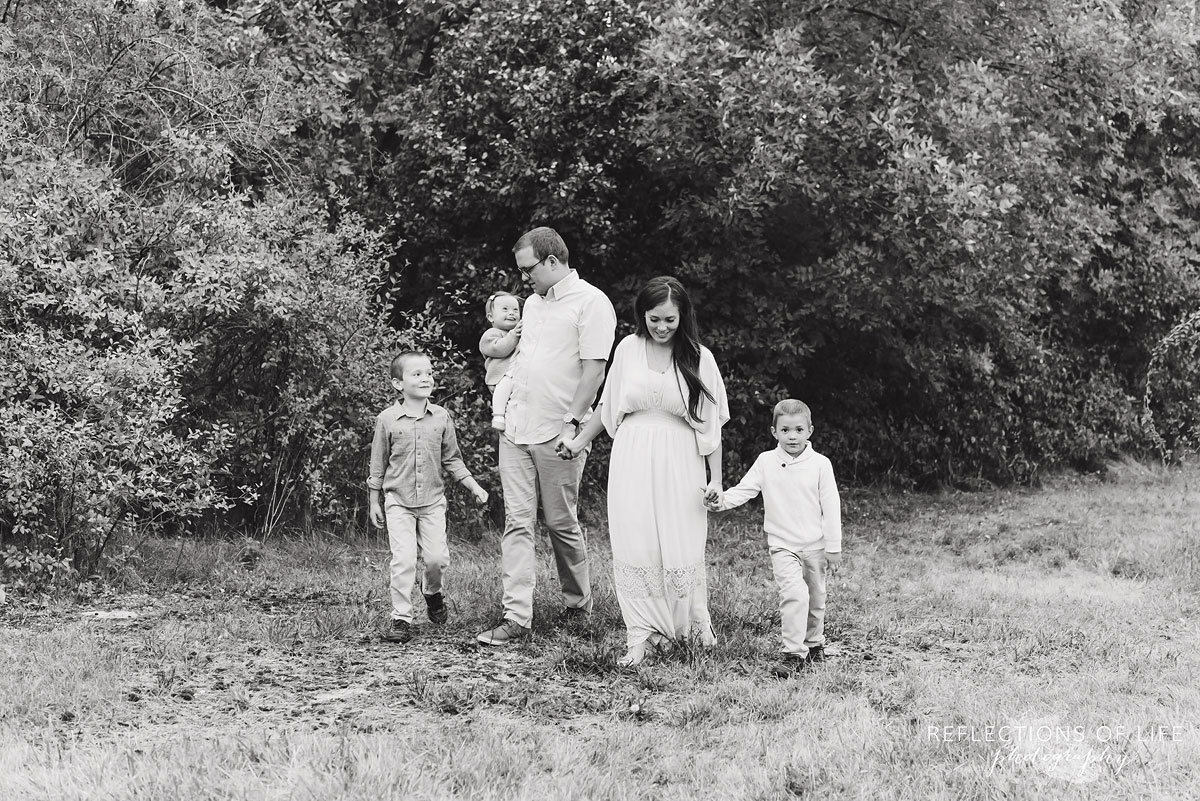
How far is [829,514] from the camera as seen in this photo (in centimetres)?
580

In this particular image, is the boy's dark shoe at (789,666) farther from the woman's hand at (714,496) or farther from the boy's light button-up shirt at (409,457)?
the boy's light button-up shirt at (409,457)

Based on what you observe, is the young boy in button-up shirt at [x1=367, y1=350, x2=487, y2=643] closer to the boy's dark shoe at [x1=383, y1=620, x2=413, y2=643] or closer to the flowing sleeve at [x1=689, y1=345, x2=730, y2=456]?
the boy's dark shoe at [x1=383, y1=620, x2=413, y2=643]

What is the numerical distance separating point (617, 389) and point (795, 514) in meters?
1.05

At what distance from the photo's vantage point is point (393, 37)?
12.6 metres

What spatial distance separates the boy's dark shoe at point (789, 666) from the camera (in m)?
5.69

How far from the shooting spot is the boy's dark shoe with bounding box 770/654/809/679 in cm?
569

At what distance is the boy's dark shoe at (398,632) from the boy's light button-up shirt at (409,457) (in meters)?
0.64

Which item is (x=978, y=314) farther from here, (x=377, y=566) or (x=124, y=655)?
(x=124, y=655)

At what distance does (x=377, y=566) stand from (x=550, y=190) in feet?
13.2

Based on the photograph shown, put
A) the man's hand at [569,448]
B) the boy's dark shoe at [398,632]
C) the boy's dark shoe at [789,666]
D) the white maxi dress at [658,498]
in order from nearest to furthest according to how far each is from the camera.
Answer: the boy's dark shoe at [789,666]
the white maxi dress at [658,498]
the man's hand at [569,448]
the boy's dark shoe at [398,632]

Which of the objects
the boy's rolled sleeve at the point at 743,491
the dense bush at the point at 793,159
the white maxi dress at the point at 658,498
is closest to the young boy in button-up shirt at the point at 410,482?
the white maxi dress at the point at 658,498

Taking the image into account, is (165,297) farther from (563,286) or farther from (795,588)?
(795,588)

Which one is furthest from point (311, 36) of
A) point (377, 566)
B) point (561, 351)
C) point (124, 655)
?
point (124, 655)

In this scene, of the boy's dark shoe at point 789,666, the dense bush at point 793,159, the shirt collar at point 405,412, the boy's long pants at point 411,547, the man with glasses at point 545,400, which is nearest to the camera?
the boy's dark shoe at point 789,666
